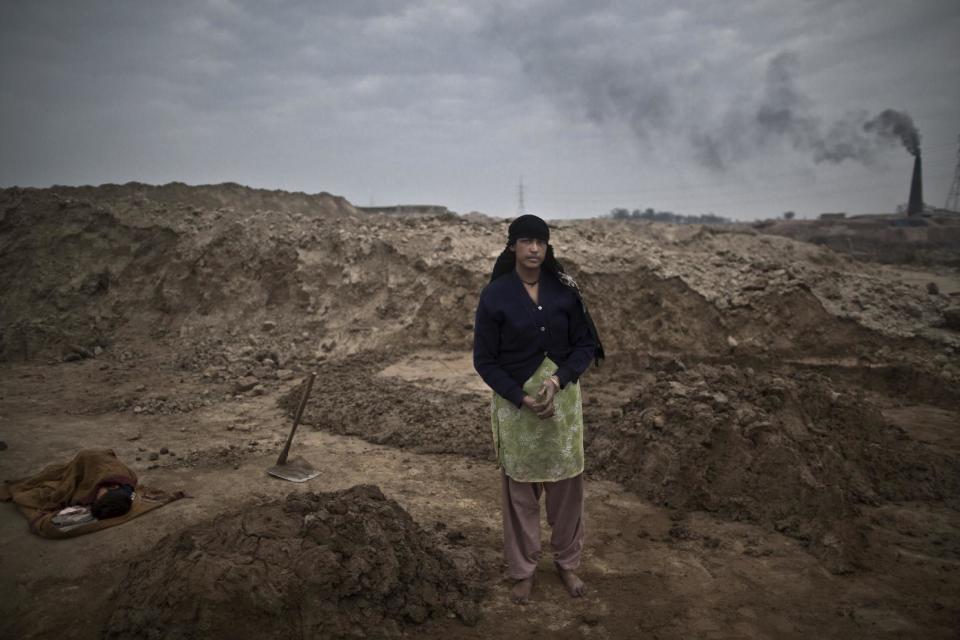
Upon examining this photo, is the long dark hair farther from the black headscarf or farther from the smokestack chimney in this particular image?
the smokestack chimney

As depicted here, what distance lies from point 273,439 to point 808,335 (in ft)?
24.1

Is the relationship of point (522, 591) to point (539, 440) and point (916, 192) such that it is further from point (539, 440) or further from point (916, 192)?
point (916, 192)

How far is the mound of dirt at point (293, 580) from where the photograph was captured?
261cm

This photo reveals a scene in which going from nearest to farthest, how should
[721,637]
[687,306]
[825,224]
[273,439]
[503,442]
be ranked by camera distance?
[721,637]
[503,442]
[273,439]
[687,306]
[825,224]

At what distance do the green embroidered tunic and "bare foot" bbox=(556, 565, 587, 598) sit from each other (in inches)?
24.0

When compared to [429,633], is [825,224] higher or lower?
higher

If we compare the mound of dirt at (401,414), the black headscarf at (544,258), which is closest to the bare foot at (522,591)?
the black headscarf at (544,258)

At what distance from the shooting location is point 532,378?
3029 millimetres

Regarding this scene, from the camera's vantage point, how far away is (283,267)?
1136cm

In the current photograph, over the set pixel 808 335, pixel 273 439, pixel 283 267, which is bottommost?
pixel 273 439

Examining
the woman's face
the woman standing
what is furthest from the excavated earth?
the woman's face

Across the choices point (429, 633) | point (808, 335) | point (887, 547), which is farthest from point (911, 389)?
point (429, 633)

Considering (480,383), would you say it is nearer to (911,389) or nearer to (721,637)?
(721,637)

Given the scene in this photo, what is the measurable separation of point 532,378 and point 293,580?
150cm
